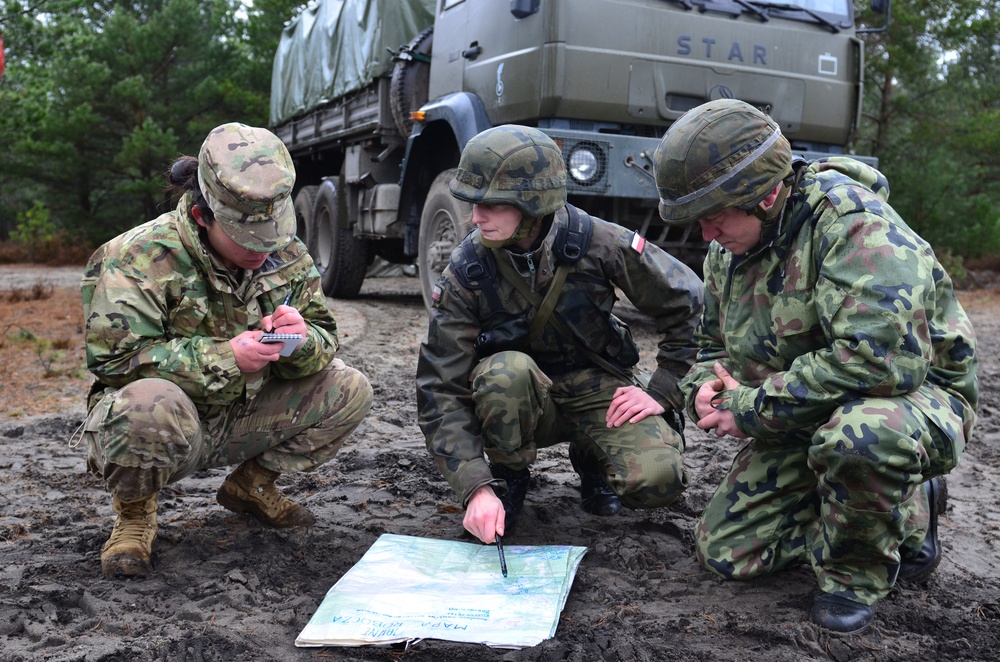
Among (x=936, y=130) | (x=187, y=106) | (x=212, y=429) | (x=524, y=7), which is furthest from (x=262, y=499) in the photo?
(x=187, y=106)

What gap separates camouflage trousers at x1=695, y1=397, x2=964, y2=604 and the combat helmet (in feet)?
3.03

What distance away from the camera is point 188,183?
263cm

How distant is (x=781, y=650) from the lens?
81.0 inches

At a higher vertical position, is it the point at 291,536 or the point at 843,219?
the point at 843,219

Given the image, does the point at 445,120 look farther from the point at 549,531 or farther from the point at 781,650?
the point at 781,650

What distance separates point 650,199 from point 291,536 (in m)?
3.25

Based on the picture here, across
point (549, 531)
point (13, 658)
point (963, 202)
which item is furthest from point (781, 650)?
point (963, 202)

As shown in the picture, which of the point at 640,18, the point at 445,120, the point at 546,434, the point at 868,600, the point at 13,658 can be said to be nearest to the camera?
the point at 13,658

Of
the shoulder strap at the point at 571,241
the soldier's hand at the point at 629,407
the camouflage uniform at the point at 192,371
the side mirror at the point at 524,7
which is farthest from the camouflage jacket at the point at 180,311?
the side mirror at the point at 524,7

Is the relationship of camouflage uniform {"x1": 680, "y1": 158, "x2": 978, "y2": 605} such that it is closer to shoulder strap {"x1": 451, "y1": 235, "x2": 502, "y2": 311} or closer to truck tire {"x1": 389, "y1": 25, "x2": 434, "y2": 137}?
shoulder strap {"x1": 451, "y1": 235, "x2": 502, "y2": 311}

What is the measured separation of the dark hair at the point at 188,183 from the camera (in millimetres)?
2564

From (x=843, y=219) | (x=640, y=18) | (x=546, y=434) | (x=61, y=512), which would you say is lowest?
(x=61, y=512)

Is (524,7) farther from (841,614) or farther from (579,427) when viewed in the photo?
(841,614)

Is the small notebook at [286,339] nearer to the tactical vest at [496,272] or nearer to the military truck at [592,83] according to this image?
the tactical vest at [496,272]
